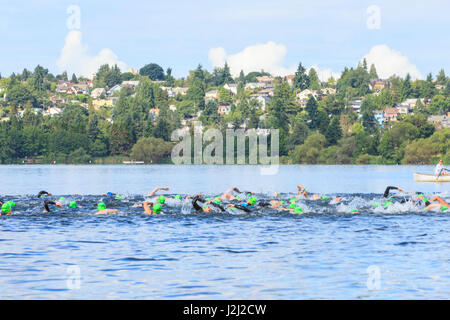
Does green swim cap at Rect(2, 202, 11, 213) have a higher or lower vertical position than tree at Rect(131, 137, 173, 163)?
lower

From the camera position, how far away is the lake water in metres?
18.5

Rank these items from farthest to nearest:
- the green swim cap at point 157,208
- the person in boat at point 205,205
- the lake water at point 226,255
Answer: the green swim cap at point 157,208 < the person in boat at point 205,205 < the lake water at point 226,255

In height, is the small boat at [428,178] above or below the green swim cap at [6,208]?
above

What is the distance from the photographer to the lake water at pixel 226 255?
18.5 metres

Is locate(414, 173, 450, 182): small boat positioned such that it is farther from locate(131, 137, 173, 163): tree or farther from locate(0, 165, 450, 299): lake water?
locate(131, 137, 173, 163): tree

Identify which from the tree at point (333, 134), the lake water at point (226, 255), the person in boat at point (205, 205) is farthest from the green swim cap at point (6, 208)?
the tree at point (333, 134)

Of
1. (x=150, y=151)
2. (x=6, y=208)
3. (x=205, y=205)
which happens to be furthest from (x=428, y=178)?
(x=150, y=151)

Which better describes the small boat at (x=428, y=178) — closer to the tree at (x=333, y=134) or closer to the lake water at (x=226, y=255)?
the lake water at (x=226, y=255)

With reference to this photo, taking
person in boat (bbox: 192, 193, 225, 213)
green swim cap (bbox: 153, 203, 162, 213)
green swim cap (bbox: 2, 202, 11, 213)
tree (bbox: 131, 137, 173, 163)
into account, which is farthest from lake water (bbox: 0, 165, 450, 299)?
tree (bbox: 131, 137, 173, 163)

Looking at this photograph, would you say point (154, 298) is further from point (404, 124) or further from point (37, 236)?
point (404, 124)
